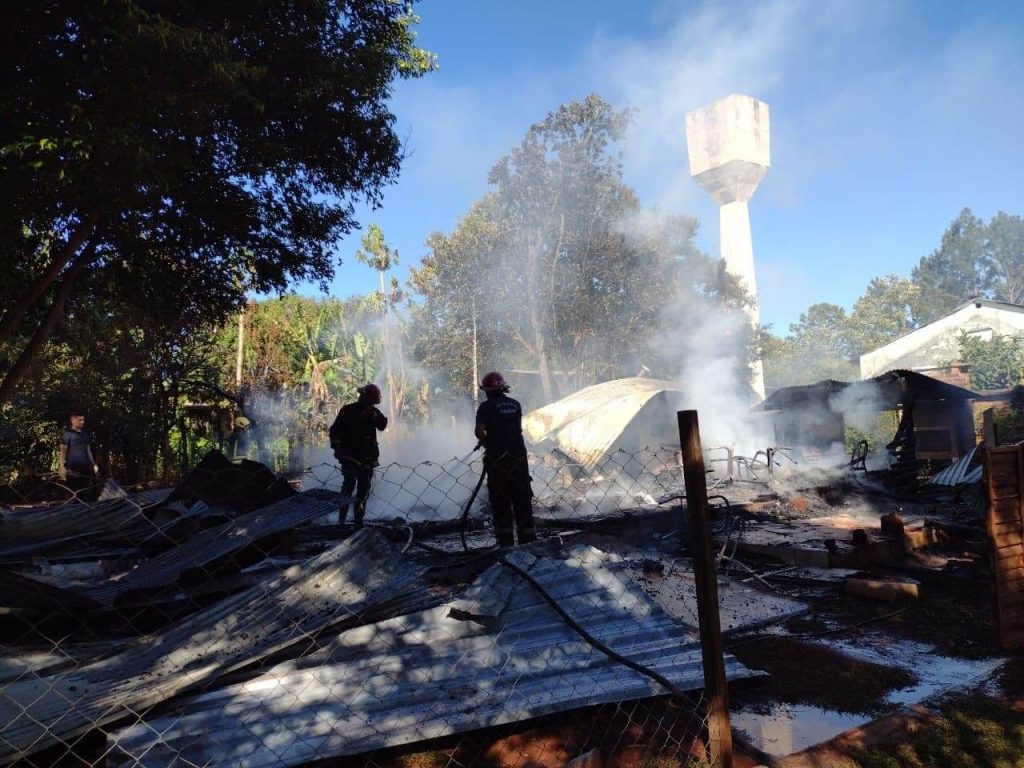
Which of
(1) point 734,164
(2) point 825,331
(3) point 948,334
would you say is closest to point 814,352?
(2) point 825,331

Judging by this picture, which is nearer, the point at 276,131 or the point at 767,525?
the point at 276,131

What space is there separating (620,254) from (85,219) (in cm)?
1700

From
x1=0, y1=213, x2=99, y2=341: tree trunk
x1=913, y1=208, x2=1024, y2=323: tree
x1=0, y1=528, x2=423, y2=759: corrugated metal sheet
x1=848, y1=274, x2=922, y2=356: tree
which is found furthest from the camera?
x1=913, y1=208, x2=1024, y2=323: tree

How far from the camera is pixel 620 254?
21.1 meters

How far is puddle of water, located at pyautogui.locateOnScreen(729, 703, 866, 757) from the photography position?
283 centimetres

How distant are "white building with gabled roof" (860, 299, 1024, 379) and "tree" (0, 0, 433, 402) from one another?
27.3 m

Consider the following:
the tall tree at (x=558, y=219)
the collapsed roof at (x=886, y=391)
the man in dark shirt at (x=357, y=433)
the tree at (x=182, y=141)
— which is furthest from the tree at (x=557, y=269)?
the man in dark shirt at (x=357, y=433)

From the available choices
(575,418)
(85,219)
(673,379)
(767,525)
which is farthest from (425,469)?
(673,379)

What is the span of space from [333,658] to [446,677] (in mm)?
480

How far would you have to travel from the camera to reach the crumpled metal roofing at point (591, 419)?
592 inches

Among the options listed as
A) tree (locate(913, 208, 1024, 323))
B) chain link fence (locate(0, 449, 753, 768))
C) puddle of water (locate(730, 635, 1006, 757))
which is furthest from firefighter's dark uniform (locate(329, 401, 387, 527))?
tree (locate(913, 208, 1024, 323))

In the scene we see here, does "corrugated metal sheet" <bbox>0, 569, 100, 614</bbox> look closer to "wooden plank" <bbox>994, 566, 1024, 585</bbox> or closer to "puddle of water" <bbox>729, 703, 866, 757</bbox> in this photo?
"puddle of water" <bbox>729, 703, 866, 757</bbox>

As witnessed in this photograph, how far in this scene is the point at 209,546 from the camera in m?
3.11

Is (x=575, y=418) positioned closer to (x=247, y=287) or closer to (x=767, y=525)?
(x=767, y=525)
